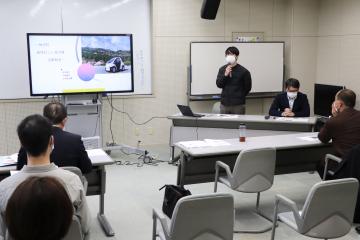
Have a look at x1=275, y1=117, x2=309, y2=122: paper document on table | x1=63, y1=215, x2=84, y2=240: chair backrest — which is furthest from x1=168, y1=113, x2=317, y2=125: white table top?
x1=63, y1=215, x2=84, y2=240: chair backrest

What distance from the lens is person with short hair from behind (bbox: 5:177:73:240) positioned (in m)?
1.25

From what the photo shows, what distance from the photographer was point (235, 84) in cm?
640

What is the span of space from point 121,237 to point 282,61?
5091 mm

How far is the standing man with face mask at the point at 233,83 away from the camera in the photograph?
6363 mm

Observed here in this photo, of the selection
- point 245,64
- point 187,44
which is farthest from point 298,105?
point 187,44

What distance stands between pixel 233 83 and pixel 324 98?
72.6 inches

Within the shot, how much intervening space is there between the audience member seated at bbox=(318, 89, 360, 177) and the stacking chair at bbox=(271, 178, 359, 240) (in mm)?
1286

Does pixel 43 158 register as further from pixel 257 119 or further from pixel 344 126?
pixel 257 119

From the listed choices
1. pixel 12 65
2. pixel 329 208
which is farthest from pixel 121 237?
pixel 12 65

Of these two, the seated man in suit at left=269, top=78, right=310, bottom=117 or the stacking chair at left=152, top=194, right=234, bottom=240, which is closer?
the stacking chair at left=152, top=194, right=234, bottom=240

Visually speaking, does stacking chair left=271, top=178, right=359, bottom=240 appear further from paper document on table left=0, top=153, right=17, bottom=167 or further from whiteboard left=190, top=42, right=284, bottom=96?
whiteboard left=190, top=42, right=284, bottom=96

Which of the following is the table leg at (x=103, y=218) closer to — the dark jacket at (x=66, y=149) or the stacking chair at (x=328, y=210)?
the dark jacket at (x=66, y=149)

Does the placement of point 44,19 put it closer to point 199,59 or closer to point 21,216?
point 199,59

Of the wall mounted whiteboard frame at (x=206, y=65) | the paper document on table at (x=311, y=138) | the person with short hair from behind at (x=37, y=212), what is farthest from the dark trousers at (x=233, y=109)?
the person with short hair from behind at (x=37, y=212)
